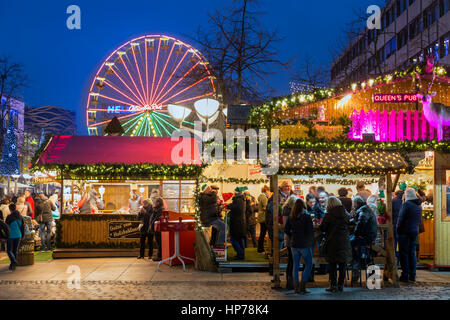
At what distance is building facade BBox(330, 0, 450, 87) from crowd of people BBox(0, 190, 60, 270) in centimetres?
1991

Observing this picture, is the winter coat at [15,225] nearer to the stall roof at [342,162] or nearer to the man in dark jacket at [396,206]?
the stall roof at [342,162]

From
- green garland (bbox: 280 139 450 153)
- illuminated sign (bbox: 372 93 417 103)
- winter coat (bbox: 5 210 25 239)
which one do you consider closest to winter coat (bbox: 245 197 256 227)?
green garland (bbox: 280 139 450 153)

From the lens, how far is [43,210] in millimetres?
17094

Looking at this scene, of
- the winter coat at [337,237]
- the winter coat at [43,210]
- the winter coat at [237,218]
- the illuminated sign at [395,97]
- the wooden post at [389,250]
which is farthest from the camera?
the winter coat at [43,210]

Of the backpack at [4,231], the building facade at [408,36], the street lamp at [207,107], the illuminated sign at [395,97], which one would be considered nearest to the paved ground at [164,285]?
the backpack at [4,231]

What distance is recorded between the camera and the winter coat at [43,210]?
17.1 metres

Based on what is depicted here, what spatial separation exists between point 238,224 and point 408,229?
3.94 m

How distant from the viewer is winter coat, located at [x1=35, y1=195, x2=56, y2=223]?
56.1ft

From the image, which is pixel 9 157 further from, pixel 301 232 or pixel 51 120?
pixel 51 120

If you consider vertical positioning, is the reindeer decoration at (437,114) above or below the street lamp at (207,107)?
below

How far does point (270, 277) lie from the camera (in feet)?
39.5

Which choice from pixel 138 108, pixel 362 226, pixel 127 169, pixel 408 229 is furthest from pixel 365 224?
pixel 138 108

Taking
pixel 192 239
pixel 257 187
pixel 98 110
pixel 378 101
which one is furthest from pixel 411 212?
pixel 98 110

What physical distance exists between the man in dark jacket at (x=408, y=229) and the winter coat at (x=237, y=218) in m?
3.69
